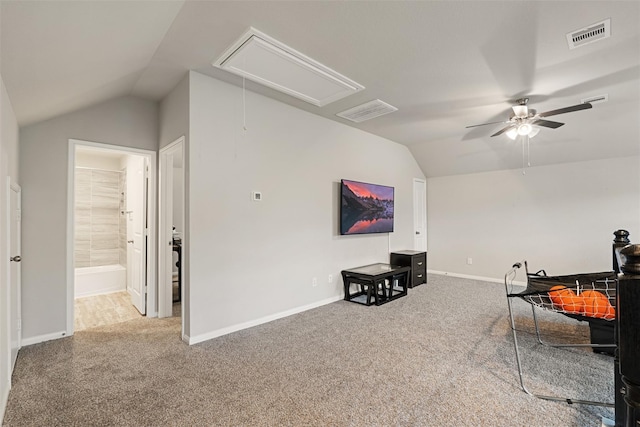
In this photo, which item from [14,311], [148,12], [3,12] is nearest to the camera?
[3,12]

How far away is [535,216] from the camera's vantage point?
553 centimetres

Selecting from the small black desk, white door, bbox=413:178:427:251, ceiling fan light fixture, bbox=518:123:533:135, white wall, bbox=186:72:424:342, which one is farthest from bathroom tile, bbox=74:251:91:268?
ceiling fan light fixture, bbox=518:123:533:135

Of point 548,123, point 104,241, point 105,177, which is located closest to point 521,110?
point 548,123

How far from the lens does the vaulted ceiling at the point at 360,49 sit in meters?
1.91

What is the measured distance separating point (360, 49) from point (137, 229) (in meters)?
3.65

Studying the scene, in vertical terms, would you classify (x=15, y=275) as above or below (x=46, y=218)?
below

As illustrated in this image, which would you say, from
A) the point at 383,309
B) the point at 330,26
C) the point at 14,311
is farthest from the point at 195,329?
the point at 330,26

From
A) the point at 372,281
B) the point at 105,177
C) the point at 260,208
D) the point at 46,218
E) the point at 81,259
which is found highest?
the point at 105,177

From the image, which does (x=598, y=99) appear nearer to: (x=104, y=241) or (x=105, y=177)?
(x=105, y=177)

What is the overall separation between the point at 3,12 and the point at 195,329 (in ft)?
8.65

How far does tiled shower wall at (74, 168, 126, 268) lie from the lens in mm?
5309

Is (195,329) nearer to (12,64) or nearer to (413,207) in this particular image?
(12,64)

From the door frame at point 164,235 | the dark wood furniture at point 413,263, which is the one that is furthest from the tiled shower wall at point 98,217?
the dark wood furniture at point 413,263

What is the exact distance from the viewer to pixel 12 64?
185 cm
